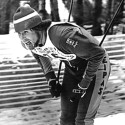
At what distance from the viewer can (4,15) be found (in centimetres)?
509

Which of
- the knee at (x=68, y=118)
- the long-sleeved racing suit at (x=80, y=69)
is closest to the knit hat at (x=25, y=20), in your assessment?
the long-sleeved racing suit at (x=80, y=69)

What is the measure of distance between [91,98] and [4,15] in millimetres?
3314

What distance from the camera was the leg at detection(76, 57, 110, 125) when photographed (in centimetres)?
223

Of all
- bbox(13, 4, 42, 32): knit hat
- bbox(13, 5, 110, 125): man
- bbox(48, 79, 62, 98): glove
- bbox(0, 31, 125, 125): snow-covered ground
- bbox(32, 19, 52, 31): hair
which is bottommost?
bbox(0, 31, 125, 125): snow-covered ground

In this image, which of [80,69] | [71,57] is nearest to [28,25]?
[71,57]

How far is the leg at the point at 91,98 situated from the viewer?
2229 millimetres

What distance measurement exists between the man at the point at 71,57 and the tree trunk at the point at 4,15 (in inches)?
109

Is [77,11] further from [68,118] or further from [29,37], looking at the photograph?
[29,37]

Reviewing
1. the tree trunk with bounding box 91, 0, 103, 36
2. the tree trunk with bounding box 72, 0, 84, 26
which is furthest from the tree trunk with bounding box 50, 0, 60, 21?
the tree trunk with bounding box 91, 0, 103, 36

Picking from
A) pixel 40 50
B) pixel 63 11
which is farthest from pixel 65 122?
pixel 63 11

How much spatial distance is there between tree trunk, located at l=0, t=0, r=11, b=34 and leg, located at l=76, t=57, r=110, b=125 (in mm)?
3172

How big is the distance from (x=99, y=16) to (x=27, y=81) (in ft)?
9.42

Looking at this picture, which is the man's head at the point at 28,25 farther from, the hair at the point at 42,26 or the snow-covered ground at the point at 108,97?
the snow-covered ground at the point at 108,97

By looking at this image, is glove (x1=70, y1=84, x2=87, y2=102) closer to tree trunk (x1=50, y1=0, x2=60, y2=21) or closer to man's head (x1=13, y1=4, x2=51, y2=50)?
man's head (x1=13, y1=4, x2=51, y2=50)
